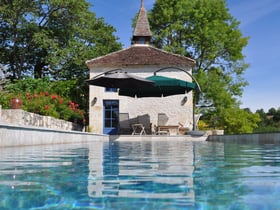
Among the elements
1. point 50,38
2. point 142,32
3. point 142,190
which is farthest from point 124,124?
point 142,190

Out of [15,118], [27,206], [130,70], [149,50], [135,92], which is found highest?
[149,50]

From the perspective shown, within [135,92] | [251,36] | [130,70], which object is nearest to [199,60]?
[251,36]

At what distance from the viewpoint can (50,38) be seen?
24.9 m

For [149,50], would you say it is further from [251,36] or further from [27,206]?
[27,206]

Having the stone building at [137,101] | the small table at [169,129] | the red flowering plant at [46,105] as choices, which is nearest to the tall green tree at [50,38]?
the stone building at [137,101]

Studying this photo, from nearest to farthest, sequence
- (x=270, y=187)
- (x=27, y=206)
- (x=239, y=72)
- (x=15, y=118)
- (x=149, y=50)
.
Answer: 1. (x=27, y=206)
2. (x=270, y=187)
3. (x=15, y=118)
4. (x=149, y=50)
5. (x=239, y=72)

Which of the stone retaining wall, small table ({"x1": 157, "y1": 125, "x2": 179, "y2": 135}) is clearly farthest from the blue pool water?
small table ({"x1": 157, "y1": 125, "x2": 179, "y2": 135})

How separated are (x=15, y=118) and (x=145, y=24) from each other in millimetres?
16682

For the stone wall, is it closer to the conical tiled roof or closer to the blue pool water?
the blue pool water

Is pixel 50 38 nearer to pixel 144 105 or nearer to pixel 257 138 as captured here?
pixel 144 105

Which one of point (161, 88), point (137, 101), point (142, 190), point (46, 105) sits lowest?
point (142, 190)

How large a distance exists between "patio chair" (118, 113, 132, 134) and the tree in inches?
335

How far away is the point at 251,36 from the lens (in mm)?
28750

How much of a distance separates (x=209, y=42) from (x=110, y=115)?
38.2 feet
